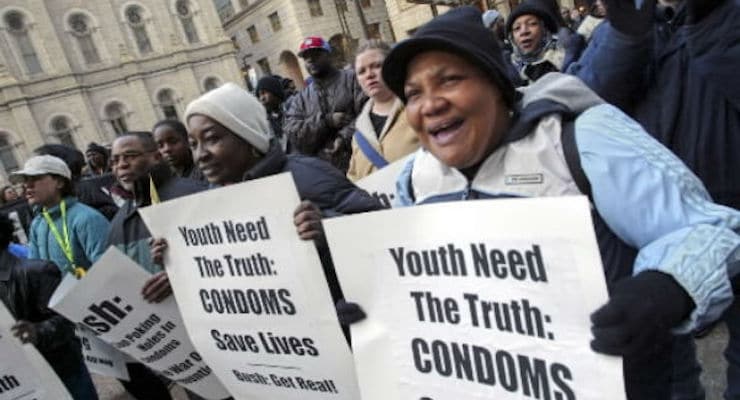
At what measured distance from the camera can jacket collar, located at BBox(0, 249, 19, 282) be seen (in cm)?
A: 284

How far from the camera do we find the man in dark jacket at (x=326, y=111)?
14.4 feet

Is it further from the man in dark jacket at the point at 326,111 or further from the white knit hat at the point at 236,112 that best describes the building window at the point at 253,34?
the white knit hat at the point at 236,112

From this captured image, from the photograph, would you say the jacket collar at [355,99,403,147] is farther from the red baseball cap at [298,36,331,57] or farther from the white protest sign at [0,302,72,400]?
the white protest sign at [0,302,72,400]

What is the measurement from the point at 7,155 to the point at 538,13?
31.6 metres

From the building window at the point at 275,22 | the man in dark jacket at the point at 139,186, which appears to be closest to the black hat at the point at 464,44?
the man in dark jacket at the point at 139,186

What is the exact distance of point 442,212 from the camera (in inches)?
52.7

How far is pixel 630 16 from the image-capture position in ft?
5.97

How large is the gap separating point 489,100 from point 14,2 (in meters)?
34.9

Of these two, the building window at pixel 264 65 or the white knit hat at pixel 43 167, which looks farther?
the building window at pixel 264 65

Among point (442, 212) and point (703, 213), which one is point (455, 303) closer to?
point (442, 212)

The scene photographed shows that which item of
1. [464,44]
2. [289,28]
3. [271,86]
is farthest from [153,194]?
[289,28]

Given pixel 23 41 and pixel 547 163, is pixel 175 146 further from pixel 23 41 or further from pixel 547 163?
pixel 23 41

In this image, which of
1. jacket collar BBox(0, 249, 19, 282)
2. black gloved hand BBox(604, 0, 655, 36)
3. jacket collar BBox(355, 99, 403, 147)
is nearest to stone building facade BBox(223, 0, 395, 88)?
jacket collar BBox(355, 99, 403, 147)

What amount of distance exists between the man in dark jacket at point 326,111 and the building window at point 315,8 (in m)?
32.5
